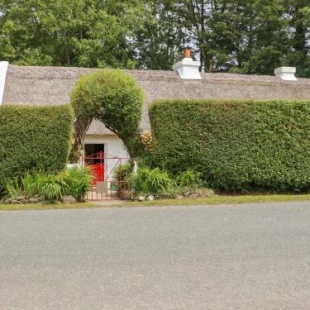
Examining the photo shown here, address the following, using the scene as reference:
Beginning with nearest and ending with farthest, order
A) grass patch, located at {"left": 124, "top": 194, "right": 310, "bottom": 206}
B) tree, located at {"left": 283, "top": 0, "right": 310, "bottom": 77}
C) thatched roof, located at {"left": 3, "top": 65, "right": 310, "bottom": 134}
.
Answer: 1. grass patch, located at {"left": 124, "top": 194, "right": 310, "bottom": 206}
2. thatched roof, located at {"left": 3, "top": 65, "right": 310, "bottom": 134}
3. tree, located at {"left": 283, "top": 0, "right": 310, "bottom": 77}

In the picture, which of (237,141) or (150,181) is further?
(237,141)

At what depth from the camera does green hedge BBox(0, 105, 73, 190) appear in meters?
11.7

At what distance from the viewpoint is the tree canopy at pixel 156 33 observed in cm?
2542

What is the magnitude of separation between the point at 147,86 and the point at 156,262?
14222 millimetres

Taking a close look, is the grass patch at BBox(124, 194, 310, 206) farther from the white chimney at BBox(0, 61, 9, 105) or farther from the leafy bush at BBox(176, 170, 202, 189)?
the white chimney at BBox(0, 61, 9, 105)

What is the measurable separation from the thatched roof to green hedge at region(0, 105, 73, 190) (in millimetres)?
4402

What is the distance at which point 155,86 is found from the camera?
62.7 feet

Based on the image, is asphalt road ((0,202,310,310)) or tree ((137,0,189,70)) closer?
asphalt road ((0,202,310,310))

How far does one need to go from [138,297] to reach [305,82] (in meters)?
20.0

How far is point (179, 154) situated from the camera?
12.6 m

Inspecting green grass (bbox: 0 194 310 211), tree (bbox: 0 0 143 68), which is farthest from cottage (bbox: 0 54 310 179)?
tree (bbox: 0 0 143 68)

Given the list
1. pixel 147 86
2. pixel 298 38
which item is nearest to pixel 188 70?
pixel 147 86

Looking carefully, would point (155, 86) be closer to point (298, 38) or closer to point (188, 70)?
point (188, 70)

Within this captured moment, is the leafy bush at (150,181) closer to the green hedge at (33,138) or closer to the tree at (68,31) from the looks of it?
the green hedge at (33,138)
